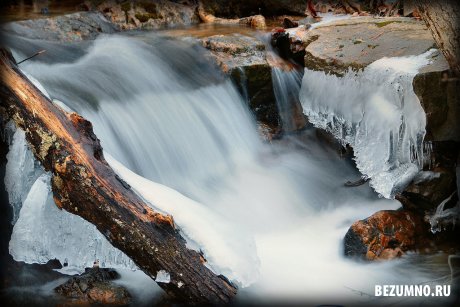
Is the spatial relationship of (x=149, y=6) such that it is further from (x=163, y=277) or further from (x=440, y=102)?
(x=163, y=277)

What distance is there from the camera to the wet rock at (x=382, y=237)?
3.79 meters

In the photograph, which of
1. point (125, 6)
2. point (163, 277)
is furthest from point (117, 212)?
point (125, 6)

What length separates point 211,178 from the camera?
4.82 meters

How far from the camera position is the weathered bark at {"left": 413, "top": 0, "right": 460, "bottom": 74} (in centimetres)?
325

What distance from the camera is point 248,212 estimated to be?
447 cm

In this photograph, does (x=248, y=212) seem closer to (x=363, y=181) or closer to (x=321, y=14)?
(x=363, y=181)

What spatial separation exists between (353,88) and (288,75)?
1197 mm

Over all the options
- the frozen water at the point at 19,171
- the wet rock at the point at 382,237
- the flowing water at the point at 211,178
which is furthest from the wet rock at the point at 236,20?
the frozen water at the point at 19,171

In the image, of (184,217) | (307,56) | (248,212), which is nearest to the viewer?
(184,217)

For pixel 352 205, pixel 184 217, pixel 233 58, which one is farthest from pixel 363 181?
pixel 184 217

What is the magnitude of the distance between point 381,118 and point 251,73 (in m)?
1.73

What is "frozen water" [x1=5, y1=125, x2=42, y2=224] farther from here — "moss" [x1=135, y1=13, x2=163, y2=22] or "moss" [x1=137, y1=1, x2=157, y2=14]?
"moss" [x1=137, y1=1, x2=157, y2=14]

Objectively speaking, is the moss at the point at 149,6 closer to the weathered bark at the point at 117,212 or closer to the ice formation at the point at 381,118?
the ice formation at the point at 381,118

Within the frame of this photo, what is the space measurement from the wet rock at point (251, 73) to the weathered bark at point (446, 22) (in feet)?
7.80
